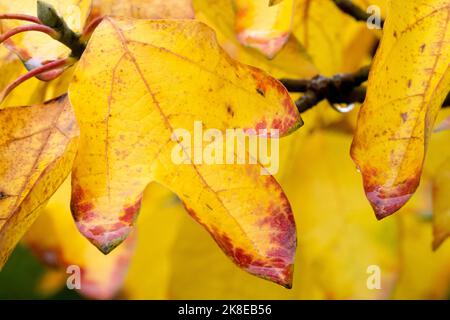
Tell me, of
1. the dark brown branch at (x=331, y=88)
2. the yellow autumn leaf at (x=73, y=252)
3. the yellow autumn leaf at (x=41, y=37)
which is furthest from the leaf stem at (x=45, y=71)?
the yellow autumn leaf at (x=73, y=252)

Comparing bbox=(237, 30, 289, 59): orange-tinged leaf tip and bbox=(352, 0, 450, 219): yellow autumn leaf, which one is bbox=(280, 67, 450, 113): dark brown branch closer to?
bbox=(237, 30, 289, 59): orange-tinged leaf tip

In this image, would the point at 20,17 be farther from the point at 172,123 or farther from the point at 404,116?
the point at 404,116

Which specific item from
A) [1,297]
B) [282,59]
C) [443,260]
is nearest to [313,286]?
[443,260]

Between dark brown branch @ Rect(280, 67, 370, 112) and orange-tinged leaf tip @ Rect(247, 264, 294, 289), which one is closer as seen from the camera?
orange-tinged leaf tip @ Rect(247, 264, 294, 289)

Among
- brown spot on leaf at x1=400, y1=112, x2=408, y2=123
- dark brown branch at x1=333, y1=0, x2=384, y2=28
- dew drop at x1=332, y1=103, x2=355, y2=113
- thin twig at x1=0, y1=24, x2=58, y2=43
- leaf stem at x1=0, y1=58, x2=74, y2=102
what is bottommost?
dew drop at x1=332, y1=103, x2=355, y2=113

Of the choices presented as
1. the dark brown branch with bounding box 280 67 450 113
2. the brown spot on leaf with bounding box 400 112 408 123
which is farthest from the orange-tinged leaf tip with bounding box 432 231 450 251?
the brown spot on leaf with bounding box 400 112 408 123

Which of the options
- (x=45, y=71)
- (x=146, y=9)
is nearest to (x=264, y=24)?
(x=146, y=9)

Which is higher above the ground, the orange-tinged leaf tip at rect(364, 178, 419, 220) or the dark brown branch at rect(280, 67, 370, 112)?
the orange-tinged leaf tip at rect(364, 178, 419, 220)

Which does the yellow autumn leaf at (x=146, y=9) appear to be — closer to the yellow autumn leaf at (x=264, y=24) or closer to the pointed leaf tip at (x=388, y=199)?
the yellow autumn leaf at (x=264, y=24)

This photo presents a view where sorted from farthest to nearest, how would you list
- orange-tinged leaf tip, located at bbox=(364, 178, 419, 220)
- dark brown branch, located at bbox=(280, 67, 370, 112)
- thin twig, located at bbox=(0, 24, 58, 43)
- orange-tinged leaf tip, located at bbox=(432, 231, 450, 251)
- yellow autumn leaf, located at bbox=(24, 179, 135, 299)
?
1. yellow autumn leaf, located at bbox=(24, 179, 135, 299)
2. dark brown branch, located at bbox=(280, 67, 370, 112)
3. orange-tinged leaf tip, located at bbox=(432, 231, 450, 251)
4. thin twig, located at bbox=(0, 24, 58, 43)
5. orange-tinged leaf tip, located at bbox=(364, 178, 419, 220)
